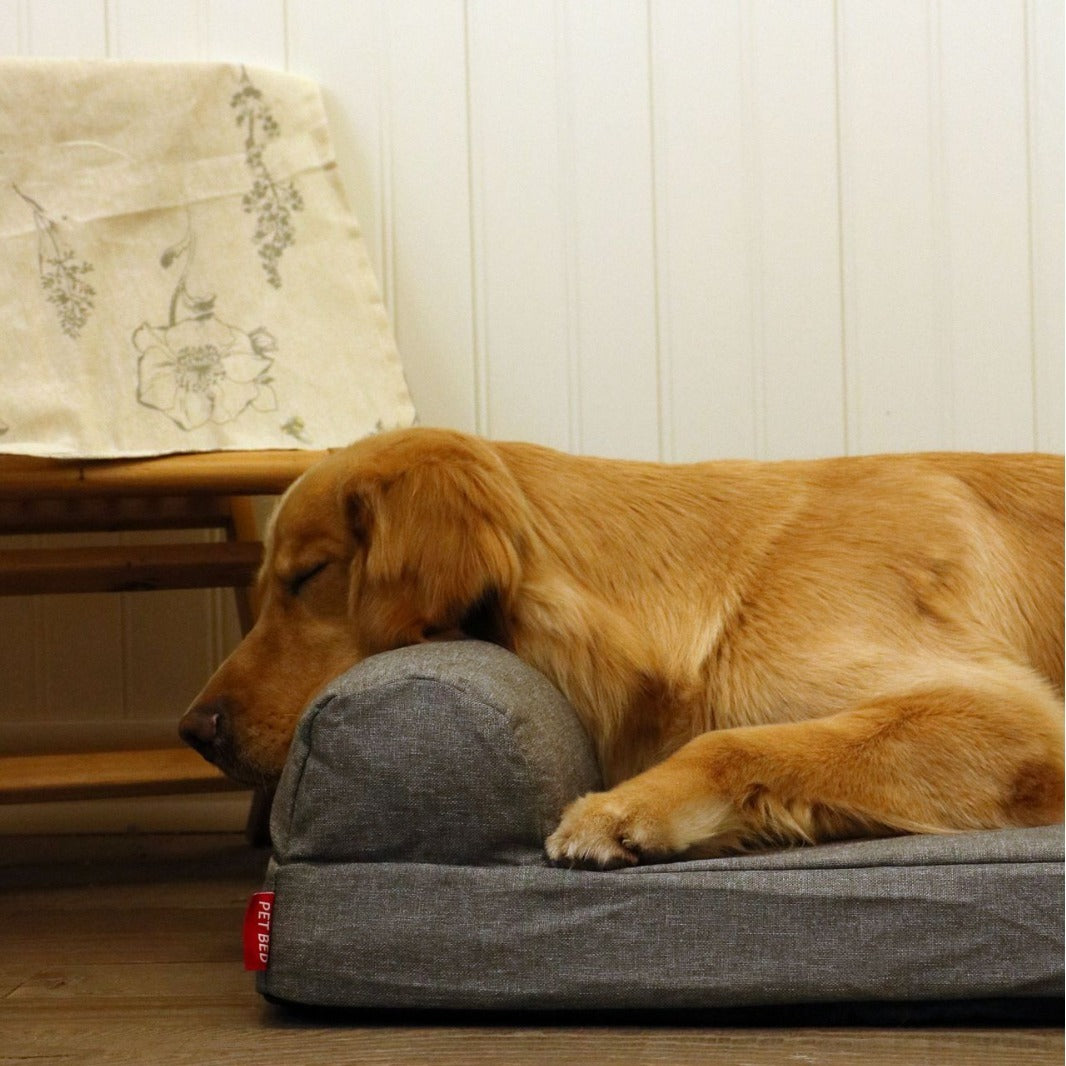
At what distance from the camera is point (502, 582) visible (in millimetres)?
1430

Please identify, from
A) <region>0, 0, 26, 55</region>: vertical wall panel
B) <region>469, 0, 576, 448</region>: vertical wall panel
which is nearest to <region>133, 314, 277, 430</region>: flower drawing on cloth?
<region>469, 0, 576, 448</region>: vertical wall panel

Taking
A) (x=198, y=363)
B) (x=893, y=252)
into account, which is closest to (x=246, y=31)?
(x=198, y=363)

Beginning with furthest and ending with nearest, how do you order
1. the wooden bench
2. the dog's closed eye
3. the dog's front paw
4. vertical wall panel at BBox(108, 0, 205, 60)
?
vertical wall panel at BBox(108, 0, 205, 60)
the wooden bench
the dog's closed eye
the dog's front paw

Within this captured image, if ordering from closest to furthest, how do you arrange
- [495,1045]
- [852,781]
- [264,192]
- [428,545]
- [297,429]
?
[495,1045]
[852,781]
[428,545]
[297,429]
[264,192]

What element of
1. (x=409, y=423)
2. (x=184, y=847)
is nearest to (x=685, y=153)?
(x=409, y=423)

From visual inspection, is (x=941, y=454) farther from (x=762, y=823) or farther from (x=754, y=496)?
(x=762, y=823)

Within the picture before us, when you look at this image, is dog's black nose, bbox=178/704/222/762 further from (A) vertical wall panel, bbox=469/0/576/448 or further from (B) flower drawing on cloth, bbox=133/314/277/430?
(A) vertical wall panel, bbox=469/0/576/448

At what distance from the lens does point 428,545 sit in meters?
1.40

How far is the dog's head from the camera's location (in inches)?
55.7

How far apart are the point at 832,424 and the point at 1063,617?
81 centimetres

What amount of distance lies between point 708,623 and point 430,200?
4.05 ft

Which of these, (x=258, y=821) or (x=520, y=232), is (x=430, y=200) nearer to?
(x=520, y=232)

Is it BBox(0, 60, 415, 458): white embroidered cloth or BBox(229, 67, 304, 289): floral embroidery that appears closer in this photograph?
BBox(0, 60, 415, 458): white embroidered cloth

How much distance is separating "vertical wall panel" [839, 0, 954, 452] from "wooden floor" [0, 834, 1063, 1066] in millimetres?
1428
